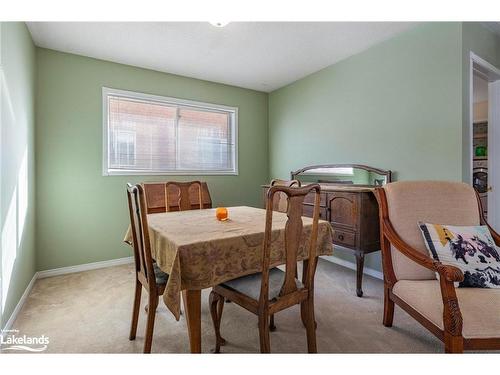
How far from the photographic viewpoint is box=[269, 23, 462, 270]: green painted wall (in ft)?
7.47

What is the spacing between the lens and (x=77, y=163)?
300 cm

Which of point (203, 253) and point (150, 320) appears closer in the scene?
point (203, 253)

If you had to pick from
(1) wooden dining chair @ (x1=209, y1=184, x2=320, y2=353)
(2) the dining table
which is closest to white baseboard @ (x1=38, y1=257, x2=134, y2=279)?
(2) the dining table

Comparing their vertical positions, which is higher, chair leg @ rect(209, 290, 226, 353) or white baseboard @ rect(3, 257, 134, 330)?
chair leg @ rect(209, 290, 226, 353)

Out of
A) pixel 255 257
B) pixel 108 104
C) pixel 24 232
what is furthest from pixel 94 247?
pixel 255 257

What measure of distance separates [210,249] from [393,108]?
94.8 inches

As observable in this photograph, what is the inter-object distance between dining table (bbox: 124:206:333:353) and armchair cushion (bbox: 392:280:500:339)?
0.54 metres

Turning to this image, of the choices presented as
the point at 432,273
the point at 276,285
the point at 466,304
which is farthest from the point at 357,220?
the point at 276,285

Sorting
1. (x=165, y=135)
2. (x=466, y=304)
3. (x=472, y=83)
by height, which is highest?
(x=472, y=83)

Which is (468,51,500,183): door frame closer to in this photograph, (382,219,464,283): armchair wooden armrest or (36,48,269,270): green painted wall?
(382,219,464,283): armchair wooden armrest

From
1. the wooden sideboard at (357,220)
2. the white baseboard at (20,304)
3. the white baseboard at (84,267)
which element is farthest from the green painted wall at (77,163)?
the wooden sideboard at (357,220)

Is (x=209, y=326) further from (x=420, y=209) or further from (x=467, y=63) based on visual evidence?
(x=467, y=63)

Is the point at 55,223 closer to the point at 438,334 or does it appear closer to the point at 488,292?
the point at 438,334
